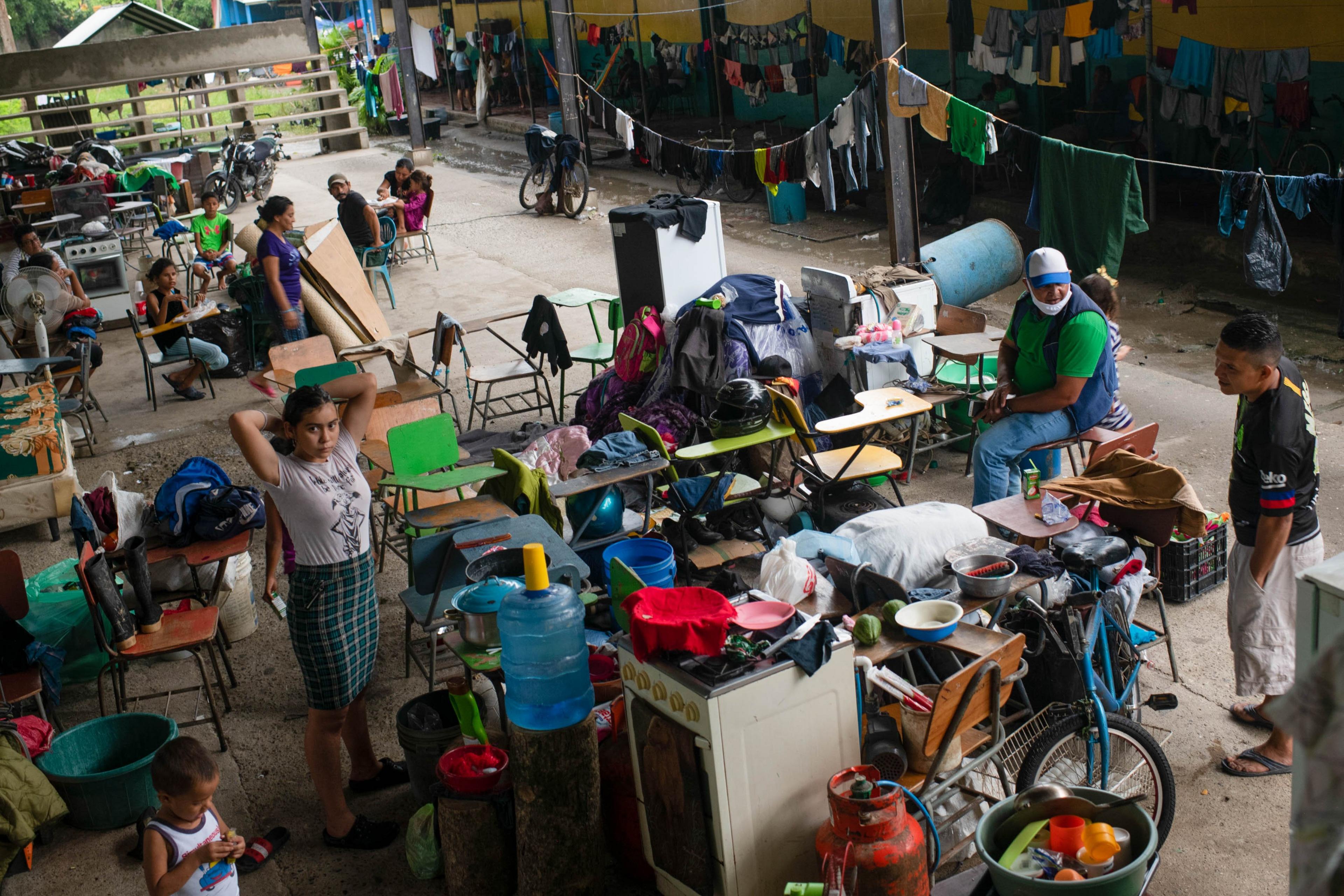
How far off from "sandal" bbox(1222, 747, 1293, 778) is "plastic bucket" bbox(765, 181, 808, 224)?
38.4ft

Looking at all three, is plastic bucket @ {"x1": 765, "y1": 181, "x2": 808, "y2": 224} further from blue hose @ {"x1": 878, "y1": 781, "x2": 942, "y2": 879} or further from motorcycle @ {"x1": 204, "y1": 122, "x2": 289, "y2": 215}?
blue hose @ {"x1": 878, "y1": 781, "x2": 942, "y2": 879}

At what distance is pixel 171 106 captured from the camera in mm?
32594

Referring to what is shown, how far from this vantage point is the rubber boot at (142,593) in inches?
209

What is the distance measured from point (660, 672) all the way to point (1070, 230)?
24.1 feet

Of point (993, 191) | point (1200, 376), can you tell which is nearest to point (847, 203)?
point (993, 191)

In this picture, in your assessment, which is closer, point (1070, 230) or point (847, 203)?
point (1070, 230)

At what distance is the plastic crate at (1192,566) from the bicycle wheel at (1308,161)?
723cm

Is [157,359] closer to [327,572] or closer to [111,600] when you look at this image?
[111,600]

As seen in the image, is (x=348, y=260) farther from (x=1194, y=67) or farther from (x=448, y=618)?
(x=1194, y=67)

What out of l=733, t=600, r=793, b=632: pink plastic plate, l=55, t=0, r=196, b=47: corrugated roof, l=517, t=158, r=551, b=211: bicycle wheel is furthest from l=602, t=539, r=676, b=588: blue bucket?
l=55, t=0, r=196, b=47: corrugated roof

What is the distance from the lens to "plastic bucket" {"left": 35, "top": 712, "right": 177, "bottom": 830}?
4.75 meters

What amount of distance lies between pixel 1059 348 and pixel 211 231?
11498 millimetres

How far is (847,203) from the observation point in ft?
52.7

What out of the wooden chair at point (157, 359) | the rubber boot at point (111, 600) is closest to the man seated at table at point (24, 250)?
the wooden chair at point (157, 359)
